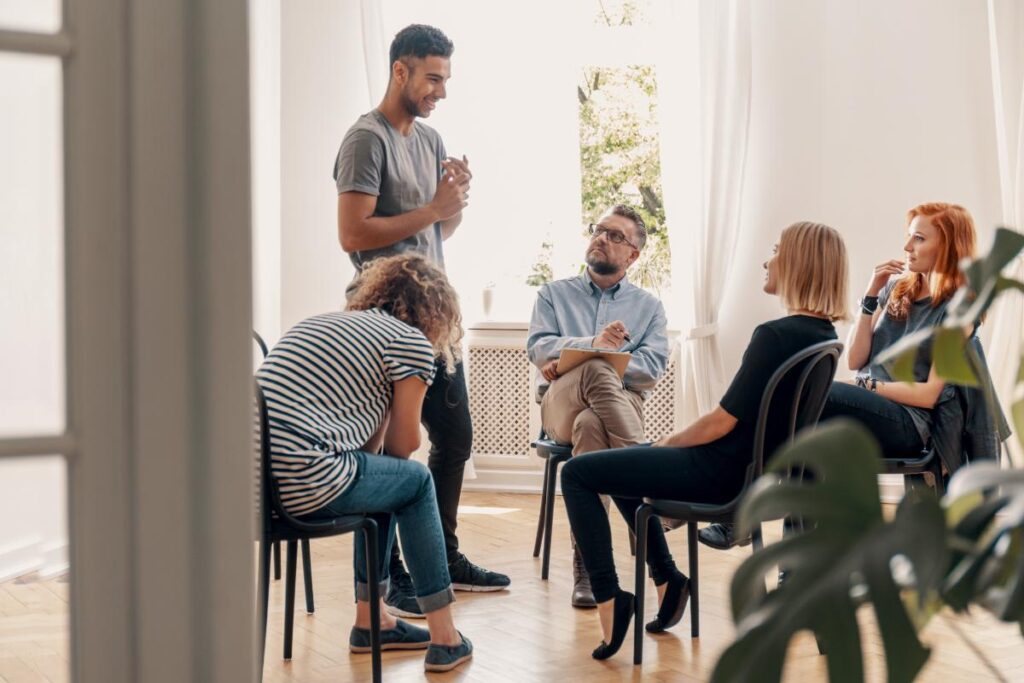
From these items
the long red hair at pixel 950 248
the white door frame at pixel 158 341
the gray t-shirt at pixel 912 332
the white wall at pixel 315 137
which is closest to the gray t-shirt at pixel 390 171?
the gray t-shirt at pixel 912 332

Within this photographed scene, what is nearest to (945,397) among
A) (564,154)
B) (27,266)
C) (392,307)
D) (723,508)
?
(723,508)

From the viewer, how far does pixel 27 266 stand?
117 centimetres

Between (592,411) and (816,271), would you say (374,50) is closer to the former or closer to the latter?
(592,411)

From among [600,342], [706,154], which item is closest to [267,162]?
[706,154]

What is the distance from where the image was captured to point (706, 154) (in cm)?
510

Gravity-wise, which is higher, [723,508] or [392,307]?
[392,307]

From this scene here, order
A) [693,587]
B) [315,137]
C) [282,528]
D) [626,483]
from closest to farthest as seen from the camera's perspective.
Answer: [282,528] → [626,483] → [693,587] → [315,137]

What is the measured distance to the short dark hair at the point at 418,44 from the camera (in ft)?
11.0

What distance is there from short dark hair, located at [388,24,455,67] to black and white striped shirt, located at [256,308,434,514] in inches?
37.9

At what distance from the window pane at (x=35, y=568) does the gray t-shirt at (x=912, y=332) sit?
2.67 meters

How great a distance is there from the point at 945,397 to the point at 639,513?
4.03ft

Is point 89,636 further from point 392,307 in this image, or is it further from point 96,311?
point 392,307

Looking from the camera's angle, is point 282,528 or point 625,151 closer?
point 282,528

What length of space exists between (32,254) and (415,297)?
65.7 inches
